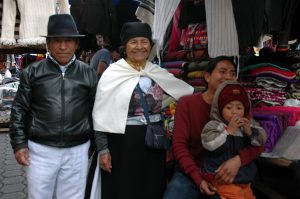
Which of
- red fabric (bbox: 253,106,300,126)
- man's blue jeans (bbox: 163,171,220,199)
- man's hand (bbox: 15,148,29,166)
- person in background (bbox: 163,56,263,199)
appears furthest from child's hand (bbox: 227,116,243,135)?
man's hand (bbox: 15,148,29,166)

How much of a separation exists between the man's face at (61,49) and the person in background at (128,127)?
13.2 inches

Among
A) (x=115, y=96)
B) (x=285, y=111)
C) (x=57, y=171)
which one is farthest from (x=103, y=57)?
(x=285, y=111)

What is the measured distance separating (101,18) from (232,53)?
175 centimetres

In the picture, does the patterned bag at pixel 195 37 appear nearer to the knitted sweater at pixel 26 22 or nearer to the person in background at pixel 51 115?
the person in background at pixel 51 115

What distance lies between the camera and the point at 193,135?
2666 millimetres

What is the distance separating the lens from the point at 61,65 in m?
2.63

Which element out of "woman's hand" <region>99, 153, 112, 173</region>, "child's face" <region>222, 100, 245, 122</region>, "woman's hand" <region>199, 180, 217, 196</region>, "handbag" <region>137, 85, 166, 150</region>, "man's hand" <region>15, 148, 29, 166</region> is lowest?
"woman's hand" <region>199, 180, 217, 196</region>

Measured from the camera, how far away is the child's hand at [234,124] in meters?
2.33

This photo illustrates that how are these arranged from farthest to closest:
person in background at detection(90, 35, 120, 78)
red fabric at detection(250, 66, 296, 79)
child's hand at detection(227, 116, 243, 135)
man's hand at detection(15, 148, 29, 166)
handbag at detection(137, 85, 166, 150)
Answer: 1. person in background at detection(90, 35, 120, 78)
2. red fabric at detection(250, 66, 296, 79)
3. handbag at detection(137, 85, 166, 150)
4. man's hand at detection(15, 148, 29, 166)
5. child's hand at detection(227, 116, 243, 135)

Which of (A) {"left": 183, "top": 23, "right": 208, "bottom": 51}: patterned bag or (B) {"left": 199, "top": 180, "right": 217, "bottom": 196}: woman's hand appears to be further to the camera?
(A) {"left": 183, "top": 23, "right": 208, "bottom": 51}: patterned bag

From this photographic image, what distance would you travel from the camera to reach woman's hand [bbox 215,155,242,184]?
2.36 meters

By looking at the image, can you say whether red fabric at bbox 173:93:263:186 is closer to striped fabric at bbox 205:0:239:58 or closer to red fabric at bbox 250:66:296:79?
striped fabric at bbox 205:0:239:58

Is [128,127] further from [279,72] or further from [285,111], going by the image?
[279,72]

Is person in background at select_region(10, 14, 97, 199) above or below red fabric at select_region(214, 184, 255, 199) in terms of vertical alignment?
above
